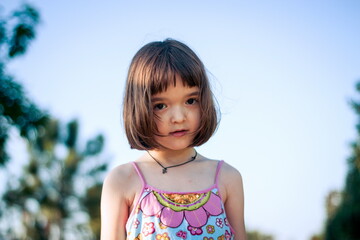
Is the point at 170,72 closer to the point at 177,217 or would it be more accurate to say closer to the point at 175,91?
the point at 175,91

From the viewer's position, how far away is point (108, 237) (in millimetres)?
2203

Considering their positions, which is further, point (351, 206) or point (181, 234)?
point (351, 206)

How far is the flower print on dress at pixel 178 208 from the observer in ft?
7.09

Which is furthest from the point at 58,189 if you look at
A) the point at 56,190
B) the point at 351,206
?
the point at 351,206

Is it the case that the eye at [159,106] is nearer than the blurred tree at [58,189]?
Yes

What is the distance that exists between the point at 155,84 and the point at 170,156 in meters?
0.38

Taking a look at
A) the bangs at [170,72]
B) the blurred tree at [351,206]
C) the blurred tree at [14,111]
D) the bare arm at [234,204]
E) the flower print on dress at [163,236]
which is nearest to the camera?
the flower print on dress at [163,236]

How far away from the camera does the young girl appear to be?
218 centimetres

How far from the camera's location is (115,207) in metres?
2.21

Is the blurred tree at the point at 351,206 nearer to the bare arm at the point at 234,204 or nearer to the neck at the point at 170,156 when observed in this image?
the bare arm at the point at 234,204

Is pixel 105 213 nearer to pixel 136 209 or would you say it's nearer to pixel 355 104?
pixel 136 209

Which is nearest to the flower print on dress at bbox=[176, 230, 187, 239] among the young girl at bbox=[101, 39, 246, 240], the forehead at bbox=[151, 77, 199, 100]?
the young girl at bbox=[101, 39, 246, 240]

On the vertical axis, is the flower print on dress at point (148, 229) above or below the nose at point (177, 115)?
below

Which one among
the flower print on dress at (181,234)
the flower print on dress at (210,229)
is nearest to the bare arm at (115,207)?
the flower print on dress at (181,234)
